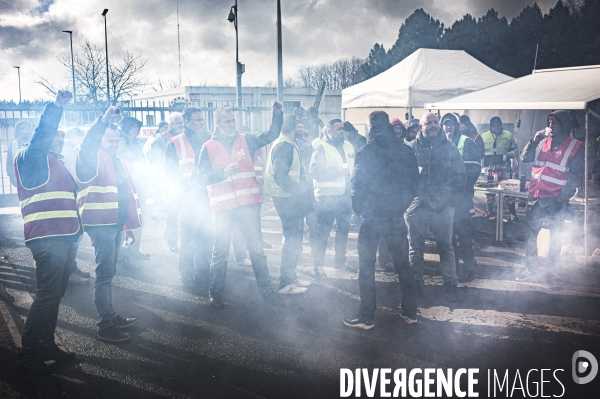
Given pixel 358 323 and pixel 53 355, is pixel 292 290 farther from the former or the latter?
pixel 53 355

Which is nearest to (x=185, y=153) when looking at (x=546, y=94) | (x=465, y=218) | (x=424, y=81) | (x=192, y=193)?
(x=192, y=193)

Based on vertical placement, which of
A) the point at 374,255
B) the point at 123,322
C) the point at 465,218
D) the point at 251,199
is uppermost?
the point at 251,199

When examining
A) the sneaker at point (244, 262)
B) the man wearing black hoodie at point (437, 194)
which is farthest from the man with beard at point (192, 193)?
the man wearing black hoodie at point (437, 194)

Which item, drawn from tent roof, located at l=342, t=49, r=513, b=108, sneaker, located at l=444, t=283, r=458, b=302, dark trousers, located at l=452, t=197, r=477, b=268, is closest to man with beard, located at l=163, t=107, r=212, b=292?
sneaker, located at l=444, t=283, r=458, b=302

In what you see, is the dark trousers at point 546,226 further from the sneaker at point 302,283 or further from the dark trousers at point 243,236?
the dark trousers at point 243,236

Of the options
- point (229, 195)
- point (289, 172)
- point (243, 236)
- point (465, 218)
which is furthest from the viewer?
point (465, 218)

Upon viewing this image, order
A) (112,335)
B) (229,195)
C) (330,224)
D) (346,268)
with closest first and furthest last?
(112,335) < (229,195) < (330,224) < (346,268)

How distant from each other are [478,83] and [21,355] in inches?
410

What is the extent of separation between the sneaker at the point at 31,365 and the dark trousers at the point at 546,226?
543 cm

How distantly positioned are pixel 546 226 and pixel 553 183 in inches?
24.7

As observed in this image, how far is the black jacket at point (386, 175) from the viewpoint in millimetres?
4855

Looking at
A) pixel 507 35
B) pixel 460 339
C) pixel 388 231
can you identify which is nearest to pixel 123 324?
pixel 388 231

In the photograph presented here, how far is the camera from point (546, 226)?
6770 mm

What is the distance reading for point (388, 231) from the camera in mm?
4938
